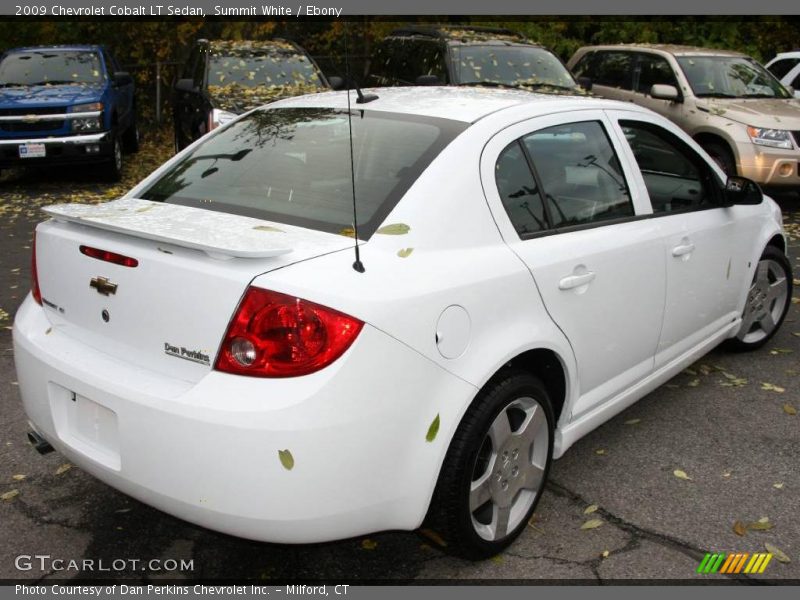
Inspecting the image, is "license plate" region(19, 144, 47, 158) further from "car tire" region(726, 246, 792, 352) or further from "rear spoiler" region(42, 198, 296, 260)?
"car tire" region(726, 246, 792, 352)

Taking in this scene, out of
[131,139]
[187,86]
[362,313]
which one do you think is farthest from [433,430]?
[131,139]

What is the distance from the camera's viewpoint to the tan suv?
10.0 m

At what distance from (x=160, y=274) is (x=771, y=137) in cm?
916

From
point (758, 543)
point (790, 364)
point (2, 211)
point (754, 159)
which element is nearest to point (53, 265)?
point (758, 543)

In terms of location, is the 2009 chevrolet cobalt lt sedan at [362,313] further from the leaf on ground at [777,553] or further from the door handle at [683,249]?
the leaf on ground at [777,553]

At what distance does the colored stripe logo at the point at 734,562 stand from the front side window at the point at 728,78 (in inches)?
348

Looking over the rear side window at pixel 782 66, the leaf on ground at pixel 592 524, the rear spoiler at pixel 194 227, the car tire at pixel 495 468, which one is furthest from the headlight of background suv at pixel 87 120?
the rear side window at pixel 782 66

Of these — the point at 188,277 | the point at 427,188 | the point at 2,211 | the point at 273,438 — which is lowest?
the point at 2,211

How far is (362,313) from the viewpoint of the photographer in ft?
8.32

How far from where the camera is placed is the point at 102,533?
3.32 m

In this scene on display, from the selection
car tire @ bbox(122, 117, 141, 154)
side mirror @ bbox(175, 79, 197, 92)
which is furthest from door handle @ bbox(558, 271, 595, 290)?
car tire @ bbox(122, 117, 141, 154)

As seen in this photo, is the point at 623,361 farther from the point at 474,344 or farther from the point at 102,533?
the point at 102,533

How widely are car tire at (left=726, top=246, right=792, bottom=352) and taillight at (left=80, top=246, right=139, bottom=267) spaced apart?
3793 millimetres
